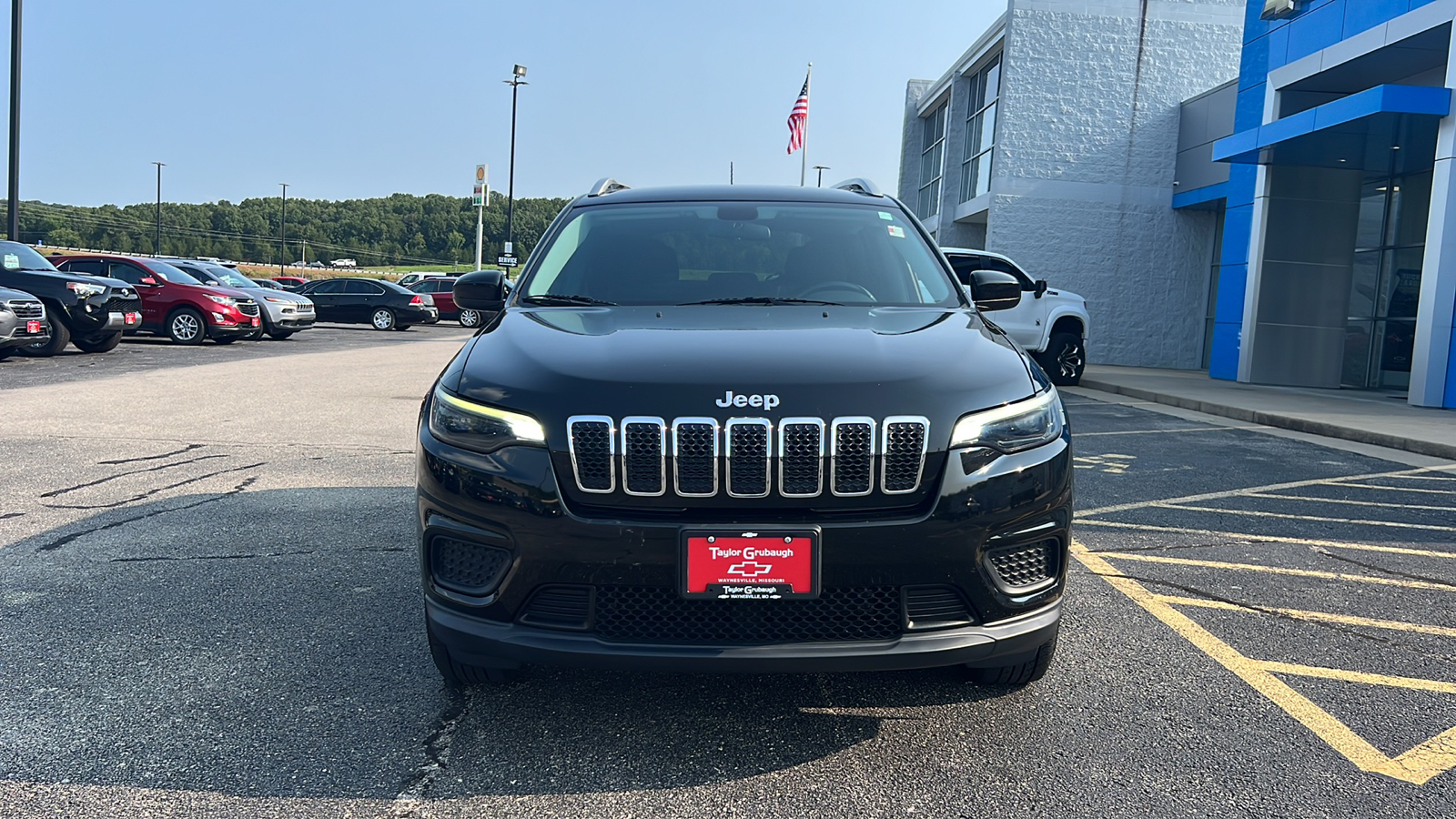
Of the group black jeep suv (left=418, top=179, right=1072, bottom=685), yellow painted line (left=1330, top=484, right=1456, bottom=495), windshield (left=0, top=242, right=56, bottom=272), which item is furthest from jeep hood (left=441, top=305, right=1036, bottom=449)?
windshield (left=0, top=242, right=56, bottom=272)

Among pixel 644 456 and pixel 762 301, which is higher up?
pixel 762 301

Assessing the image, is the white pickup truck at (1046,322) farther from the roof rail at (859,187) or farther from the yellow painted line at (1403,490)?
the roof rail at (859,187)

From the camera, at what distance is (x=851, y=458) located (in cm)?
265

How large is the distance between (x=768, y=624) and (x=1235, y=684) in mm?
1687

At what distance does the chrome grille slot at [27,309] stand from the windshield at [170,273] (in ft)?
20.6

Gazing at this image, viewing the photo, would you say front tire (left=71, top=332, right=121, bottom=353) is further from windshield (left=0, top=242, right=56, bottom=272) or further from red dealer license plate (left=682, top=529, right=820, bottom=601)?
red dealer license plate (left=682, top=529, right=820, bottom=601)

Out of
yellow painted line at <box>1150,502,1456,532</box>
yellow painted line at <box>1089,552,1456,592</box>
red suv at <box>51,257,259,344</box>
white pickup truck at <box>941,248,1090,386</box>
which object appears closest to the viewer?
yellow painted line at <box>1089,552,1456,592</box>

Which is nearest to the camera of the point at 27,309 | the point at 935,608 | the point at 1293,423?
the point at 935,608

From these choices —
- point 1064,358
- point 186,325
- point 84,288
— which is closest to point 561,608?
point 1064,358

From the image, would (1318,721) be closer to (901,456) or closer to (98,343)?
(901,456)

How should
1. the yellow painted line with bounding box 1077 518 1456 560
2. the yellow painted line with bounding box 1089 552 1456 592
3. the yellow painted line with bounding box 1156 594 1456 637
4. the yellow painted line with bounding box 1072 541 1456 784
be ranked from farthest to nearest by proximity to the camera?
the yellow painted line with bounding box 1077 518 1456 560 < the yellow painted line with bounding box 1089 552 1456 592 < the yellow painted line with bounding box 1156 594 1456 637 < the yellow painted line with bounding box 1072 541 1456 784

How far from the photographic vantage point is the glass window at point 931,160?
33.9 meters

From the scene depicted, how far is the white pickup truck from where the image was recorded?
14961 millimetres

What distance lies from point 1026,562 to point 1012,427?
1.16ft
